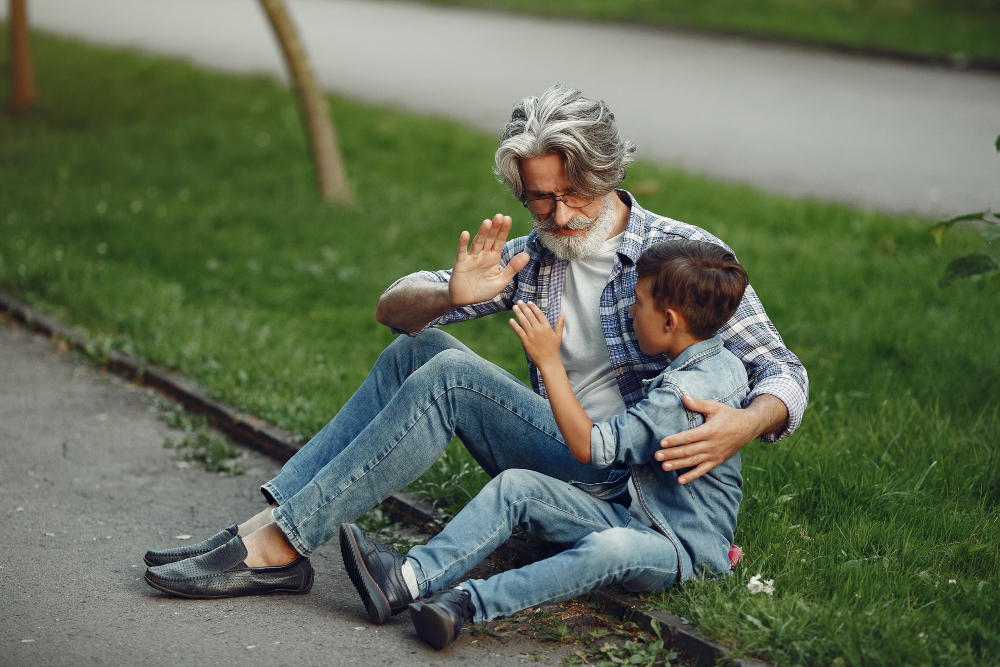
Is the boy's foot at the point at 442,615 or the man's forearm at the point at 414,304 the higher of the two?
the man's forearm at the point at 414,304

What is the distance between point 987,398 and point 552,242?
2578mm

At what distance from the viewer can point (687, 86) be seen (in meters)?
11.7

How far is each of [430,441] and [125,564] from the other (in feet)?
4.13

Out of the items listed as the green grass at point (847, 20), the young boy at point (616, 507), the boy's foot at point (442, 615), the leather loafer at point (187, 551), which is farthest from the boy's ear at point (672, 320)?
the green grass at point (847, 20)

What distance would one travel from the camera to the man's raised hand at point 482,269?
333 cm

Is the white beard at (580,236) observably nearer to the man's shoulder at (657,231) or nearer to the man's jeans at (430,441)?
the man's shoulder at (657,231)

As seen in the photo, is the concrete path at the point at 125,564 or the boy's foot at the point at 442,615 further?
the concrete path at the point at 125,564

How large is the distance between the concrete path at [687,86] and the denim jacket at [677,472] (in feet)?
17.0

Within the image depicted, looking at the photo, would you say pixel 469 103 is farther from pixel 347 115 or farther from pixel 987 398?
pixel 987 398

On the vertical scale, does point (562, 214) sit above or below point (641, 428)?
above

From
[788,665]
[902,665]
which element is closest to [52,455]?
[788,665]

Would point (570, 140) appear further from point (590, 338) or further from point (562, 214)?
point (590, 338)

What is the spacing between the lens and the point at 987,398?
4.74m

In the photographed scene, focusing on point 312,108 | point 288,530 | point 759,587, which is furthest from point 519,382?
point 312,108
